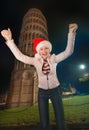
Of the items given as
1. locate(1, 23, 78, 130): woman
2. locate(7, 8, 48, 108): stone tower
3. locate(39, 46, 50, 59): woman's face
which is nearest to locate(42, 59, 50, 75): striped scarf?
locate(1, 23, 78, 130): woman

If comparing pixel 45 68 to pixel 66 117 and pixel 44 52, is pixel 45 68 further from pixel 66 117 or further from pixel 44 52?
pixel 66 117

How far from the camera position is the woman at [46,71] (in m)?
2.86

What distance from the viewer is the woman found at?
286 centimetres

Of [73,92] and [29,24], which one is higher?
[29,24]

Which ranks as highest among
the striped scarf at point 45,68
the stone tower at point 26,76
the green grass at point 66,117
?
the stone tower at point 26,76

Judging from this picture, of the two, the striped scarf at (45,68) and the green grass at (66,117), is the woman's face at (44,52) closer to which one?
the striped scarf at (45,68)

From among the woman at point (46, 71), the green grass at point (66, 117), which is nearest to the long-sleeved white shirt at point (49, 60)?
the woman at point (46, 71)

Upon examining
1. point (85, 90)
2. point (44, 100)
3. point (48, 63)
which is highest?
point (85, 90)

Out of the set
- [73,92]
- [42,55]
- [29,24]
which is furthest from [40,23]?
[42,55]

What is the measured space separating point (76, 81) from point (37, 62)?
1015cm

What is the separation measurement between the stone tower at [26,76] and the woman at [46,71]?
46.1 ft

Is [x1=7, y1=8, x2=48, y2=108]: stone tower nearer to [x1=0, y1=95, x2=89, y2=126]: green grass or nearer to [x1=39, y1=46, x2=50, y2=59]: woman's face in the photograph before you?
[x1=0, y1=95, x2=89, y2=126]: green grass

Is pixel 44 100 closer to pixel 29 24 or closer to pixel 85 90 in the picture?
→ pixel 85 90

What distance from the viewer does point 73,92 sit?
13.5 m
